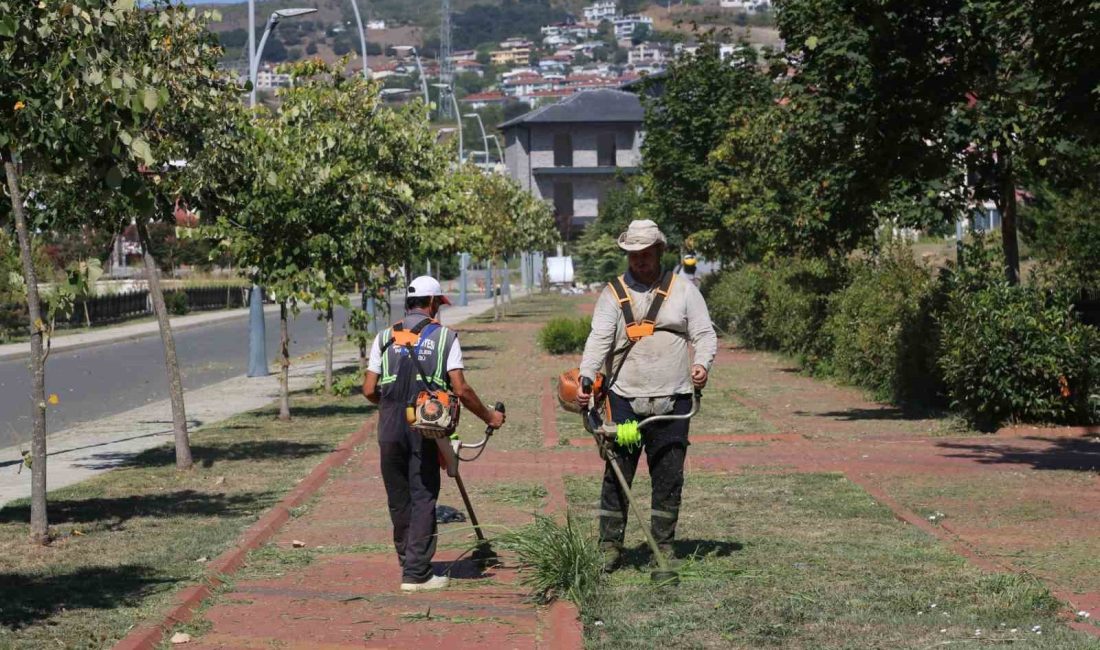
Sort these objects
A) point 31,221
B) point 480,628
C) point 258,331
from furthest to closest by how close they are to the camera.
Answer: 1. point 258,331
2. point 31,221
3. point 480,628

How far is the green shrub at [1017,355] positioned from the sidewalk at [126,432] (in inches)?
339

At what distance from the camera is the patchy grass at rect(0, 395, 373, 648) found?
25.0 feet

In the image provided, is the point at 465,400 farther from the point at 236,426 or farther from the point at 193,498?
the point at 236,426

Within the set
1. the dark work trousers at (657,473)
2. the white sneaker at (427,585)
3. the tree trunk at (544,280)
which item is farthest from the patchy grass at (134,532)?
the tree trunk at (544,280)

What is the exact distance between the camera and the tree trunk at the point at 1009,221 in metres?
16.6

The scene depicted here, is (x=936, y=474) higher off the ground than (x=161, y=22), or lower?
lower

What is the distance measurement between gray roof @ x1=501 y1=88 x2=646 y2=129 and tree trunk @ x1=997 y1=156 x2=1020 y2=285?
79.3 meters

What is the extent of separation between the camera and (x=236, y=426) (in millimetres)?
17953

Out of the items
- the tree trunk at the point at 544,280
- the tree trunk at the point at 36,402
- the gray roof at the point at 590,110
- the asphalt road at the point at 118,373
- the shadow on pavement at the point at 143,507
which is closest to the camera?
the tree trunk at the point at 36,402

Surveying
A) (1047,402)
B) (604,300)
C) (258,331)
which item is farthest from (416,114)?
(604,300)

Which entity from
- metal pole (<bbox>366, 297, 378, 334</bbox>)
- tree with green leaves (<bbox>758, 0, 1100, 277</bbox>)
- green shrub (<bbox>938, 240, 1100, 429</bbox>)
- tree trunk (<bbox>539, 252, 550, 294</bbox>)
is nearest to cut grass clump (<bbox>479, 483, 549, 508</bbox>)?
green shrub (<bbox>938, 240, 1100, 429</bbox>)

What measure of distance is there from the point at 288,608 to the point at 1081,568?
4.45 metres

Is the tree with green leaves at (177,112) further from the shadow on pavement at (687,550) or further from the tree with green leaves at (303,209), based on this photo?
the shadow on pavement at (687,550)

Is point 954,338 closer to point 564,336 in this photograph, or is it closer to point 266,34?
point 266,34
